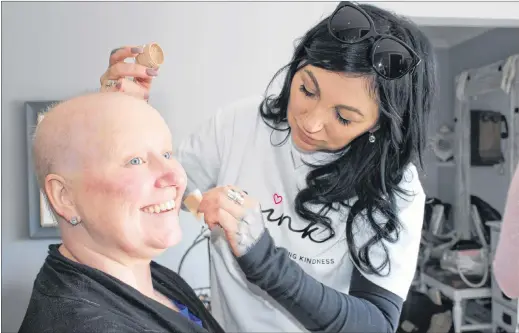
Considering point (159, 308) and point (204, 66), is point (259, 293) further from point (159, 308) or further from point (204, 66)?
point (204, 66)

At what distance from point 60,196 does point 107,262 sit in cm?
10

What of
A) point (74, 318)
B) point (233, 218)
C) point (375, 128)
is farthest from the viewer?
point (375, 128)

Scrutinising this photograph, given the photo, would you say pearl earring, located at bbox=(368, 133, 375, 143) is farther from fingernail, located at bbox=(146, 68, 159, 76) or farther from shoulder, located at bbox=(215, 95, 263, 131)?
fingernail, located at bbox=(146, 68, 159, 76)

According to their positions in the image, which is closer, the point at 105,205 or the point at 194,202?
the point at 105,205

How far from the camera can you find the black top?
1.72ft

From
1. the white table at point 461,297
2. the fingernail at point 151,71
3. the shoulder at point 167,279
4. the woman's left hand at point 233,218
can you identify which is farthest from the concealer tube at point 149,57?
the white table at point 461,297

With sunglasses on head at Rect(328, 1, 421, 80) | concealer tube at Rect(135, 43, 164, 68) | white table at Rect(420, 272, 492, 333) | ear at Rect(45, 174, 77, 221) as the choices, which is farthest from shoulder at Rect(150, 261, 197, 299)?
white table at Rect(420, 272, 492, 333)

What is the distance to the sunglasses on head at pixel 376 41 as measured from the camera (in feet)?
2.33

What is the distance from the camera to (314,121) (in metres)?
0.75

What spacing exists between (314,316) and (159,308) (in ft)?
0.80

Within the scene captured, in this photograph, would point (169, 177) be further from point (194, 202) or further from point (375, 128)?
point (375, 128)

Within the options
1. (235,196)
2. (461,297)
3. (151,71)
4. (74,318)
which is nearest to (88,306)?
(74,318)

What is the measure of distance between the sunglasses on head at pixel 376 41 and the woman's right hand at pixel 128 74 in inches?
11.3

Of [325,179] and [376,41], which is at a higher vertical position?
[376,41]
